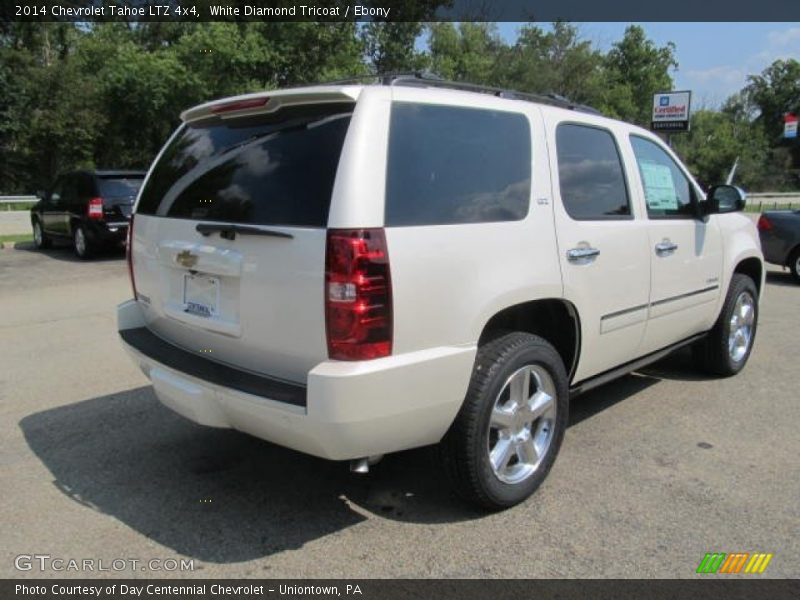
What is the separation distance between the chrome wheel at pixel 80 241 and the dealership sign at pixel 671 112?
797 inches

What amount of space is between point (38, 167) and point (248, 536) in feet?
115

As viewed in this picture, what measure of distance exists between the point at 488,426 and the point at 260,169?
Result: 60.3 inches

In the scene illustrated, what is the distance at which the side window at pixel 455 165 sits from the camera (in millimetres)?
2904

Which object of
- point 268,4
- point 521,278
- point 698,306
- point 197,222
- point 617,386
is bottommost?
point 617,386

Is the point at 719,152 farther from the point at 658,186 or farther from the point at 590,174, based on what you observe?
the point at 590,174

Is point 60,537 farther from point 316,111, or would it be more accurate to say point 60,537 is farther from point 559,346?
point 559,346

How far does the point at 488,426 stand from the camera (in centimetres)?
317

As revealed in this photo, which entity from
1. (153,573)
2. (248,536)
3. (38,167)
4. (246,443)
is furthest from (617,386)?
(38,167)

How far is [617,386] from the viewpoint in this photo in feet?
17.6

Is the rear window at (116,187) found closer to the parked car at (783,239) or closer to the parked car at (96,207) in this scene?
the parked car at (96,207)

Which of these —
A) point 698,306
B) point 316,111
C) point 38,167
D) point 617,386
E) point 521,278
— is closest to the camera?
point 316,111

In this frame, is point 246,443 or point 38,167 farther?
point 38,167

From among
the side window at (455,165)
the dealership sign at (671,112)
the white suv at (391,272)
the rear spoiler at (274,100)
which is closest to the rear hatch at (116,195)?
the white suv at (391,272)

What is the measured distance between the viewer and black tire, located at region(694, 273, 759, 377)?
17.6ft
